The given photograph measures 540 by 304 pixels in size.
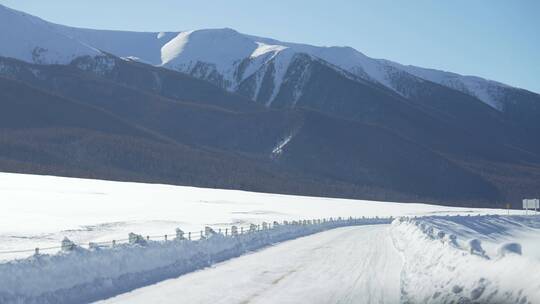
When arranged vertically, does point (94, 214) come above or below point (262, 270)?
above

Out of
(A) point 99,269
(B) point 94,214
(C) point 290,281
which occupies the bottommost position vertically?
(C) point 290,281

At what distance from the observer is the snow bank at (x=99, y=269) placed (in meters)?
14.5

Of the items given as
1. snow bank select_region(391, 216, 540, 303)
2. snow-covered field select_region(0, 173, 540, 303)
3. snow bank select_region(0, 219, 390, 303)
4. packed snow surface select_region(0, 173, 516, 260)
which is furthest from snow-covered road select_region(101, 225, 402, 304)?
packed snow surface select_region(0, 173, 516, 260)

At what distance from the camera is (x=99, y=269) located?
17.5m

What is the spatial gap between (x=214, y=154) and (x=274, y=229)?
454 ft

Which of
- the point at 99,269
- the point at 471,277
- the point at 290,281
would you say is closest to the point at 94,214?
the point at 99,269

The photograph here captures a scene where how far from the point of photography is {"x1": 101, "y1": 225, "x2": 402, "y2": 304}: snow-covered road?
1509 cm

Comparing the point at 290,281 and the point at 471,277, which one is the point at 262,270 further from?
the point at 471,277

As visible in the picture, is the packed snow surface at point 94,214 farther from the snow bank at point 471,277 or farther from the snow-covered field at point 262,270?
the snow bank at point 471,277

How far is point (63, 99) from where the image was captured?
19438 centimetres

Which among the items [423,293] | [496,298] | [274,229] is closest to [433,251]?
[423,293]

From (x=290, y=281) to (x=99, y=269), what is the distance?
4603mm

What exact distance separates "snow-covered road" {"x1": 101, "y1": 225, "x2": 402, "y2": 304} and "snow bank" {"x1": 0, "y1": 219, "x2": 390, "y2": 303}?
84 cm

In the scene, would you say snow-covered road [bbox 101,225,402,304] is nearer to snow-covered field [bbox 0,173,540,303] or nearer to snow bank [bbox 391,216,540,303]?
snow-covered field [bbox 0,173,540,303]
